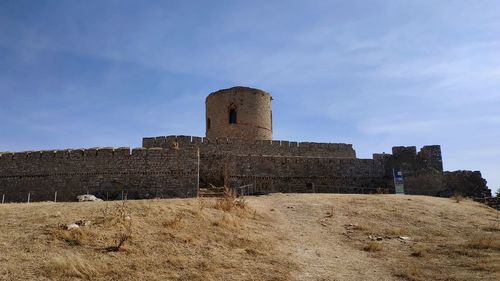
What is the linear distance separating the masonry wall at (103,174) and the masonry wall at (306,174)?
3234mm

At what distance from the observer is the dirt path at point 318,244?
818 centimetres

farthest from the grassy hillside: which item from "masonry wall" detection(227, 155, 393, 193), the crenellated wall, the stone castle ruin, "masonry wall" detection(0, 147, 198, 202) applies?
the crenellated wall

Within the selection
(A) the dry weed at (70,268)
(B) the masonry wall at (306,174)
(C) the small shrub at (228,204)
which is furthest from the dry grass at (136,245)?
(B) the masonry wall at (306,174)

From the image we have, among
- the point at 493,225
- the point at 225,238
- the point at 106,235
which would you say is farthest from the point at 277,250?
the point at 493,225

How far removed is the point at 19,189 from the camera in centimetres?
1870

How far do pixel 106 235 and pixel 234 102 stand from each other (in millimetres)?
18141

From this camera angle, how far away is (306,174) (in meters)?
22.0

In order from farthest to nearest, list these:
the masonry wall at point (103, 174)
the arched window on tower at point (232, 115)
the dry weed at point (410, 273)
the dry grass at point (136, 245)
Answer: the arched window on tower at point (232, 115) → the masonry wall at point (103, 174) → the dry weed at point (410, 273) → the dry grass at point (136, 245)

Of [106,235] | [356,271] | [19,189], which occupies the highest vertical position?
[19,189]

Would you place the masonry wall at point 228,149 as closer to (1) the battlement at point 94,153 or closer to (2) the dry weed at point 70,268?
(1) the battlement at point 94,153

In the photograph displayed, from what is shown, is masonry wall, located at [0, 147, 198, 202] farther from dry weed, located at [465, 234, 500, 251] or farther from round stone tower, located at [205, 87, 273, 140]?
dry weed, located at [465, 234, 500, 251]

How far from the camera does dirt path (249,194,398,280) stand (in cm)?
818

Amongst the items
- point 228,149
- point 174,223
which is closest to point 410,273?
point 174,223

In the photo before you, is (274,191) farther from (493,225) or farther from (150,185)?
(493,225)
